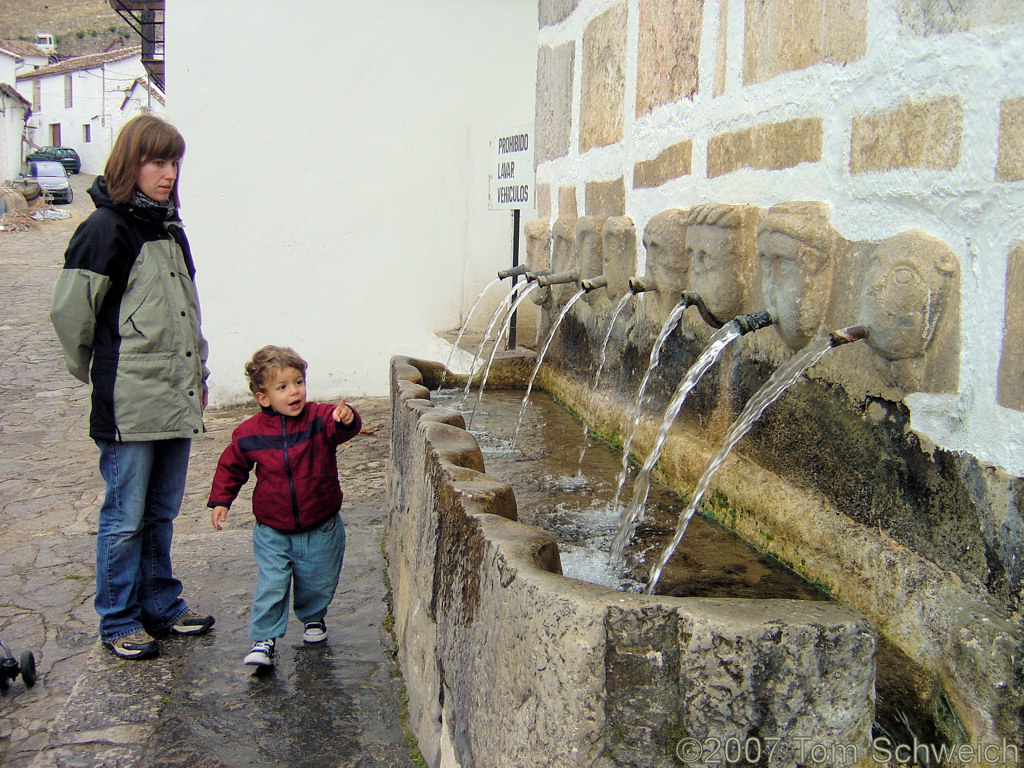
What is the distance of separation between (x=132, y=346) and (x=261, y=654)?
942 mm

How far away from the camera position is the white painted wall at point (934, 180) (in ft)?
4.54

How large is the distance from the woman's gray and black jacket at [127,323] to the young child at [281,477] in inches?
9.8

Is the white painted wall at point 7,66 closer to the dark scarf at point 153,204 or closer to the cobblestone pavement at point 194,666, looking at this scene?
the cobblestone pavement at point 194,666

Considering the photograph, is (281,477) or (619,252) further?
(619,252)

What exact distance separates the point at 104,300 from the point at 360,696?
1314 mm

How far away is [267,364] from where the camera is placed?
2523 mm

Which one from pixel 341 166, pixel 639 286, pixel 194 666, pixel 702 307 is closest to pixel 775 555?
pixel 702 307

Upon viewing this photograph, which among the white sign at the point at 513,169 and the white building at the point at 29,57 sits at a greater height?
the white building at the point at 29,57

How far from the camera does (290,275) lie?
21.1ft

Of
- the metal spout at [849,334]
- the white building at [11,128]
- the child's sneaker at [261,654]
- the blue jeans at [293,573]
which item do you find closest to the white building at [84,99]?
the white building at [11,128]

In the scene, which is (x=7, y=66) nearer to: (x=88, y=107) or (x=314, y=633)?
(x=88, y=107)

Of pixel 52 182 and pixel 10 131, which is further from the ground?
pixel 10 131

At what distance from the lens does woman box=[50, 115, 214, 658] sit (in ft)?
8.36

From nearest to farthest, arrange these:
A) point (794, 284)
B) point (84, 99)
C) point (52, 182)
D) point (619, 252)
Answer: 1. point (794, 284)
2. point (619, 252)
3. point (52, 182)
4. point (84, 99)
